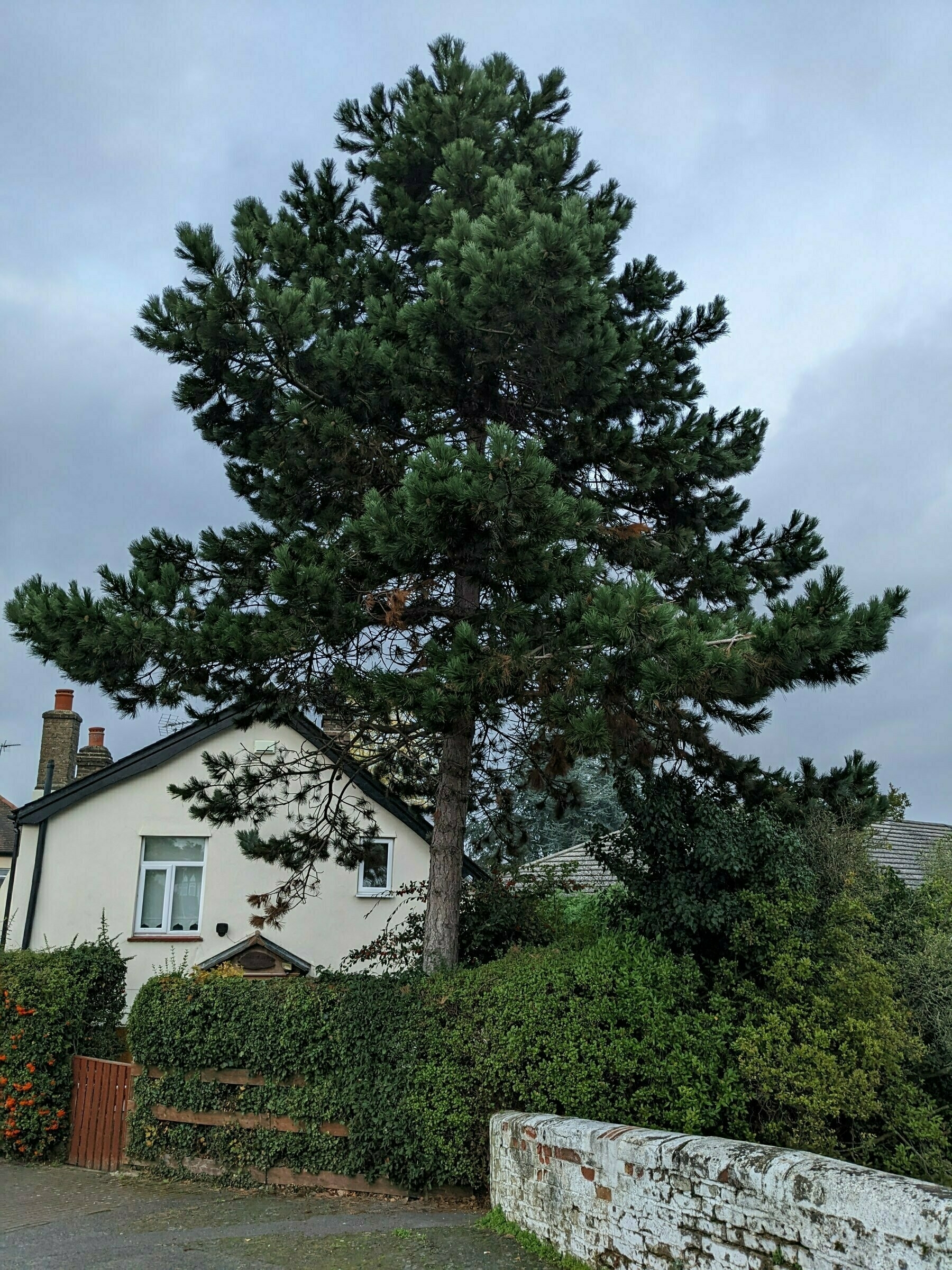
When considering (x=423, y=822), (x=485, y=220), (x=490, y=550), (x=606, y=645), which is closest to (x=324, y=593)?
(x=490, y=550)

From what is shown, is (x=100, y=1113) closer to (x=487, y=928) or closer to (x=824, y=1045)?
(x=487, y=928)

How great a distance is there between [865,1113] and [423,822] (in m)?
10.0

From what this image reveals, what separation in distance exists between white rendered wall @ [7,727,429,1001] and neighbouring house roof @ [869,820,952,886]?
8916mm

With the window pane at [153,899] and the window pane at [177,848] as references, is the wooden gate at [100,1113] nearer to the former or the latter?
the window pane at [153,899]

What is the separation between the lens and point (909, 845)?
68.1ft

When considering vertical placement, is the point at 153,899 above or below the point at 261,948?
above

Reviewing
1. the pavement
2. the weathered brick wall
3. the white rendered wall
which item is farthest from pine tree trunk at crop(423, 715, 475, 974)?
the white rendered wall

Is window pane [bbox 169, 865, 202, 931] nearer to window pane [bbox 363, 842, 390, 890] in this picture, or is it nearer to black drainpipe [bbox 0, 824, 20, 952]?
black drainpipe [bbox 0, 824, 20, 952]

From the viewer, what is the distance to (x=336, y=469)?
10.4 meters

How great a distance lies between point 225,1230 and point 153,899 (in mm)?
10132

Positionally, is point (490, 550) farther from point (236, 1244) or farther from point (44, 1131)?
point (44, 1131)

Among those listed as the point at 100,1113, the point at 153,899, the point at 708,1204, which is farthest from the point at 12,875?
the point at 708,1204

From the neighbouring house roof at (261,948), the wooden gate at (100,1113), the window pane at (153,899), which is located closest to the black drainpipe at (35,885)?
the window pane at (153,899)

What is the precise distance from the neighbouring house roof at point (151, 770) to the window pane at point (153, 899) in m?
1.74
